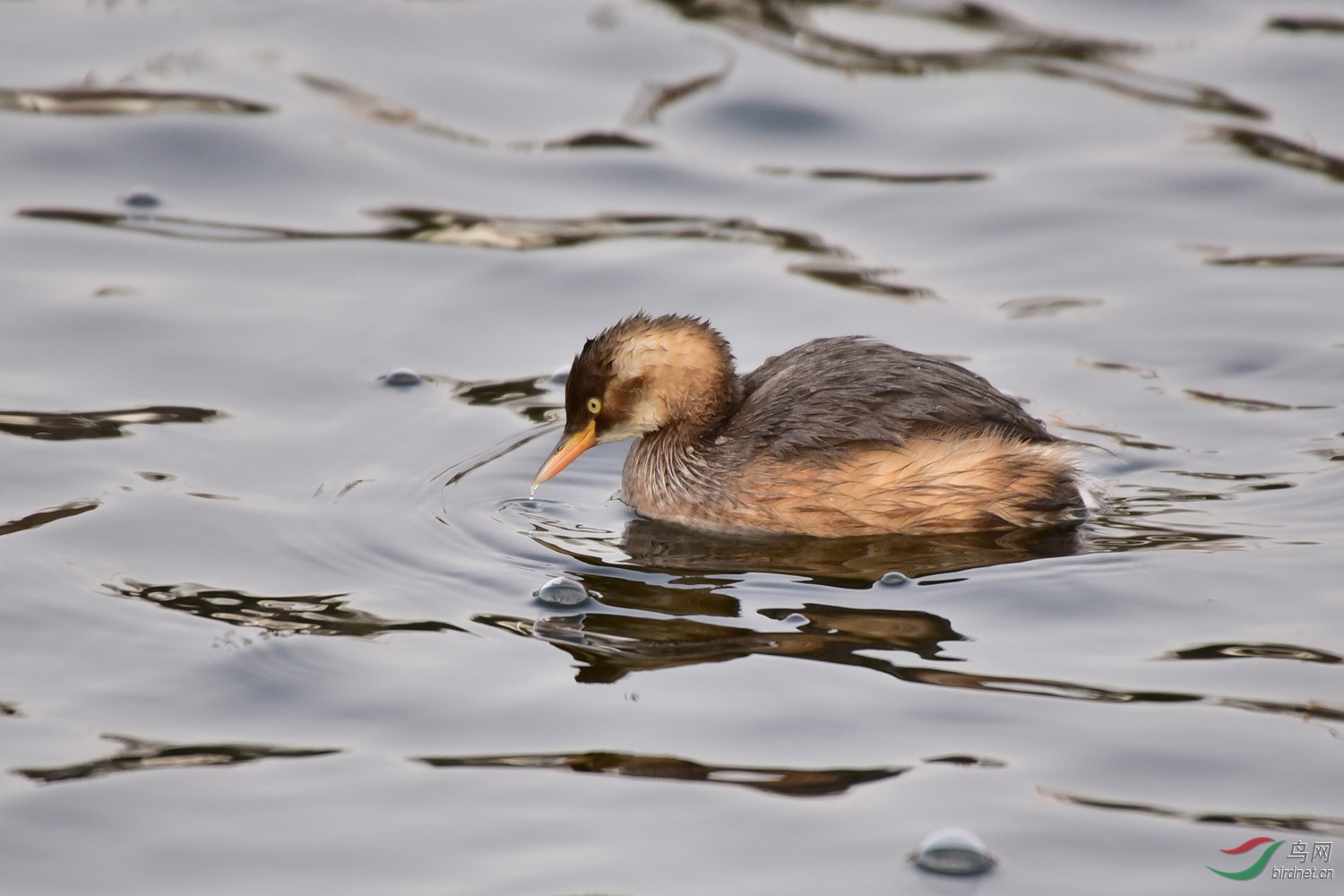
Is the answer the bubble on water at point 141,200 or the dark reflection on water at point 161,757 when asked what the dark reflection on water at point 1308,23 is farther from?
the dark reflection on water at point 161,757

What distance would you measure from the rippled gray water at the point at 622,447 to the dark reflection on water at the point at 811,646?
0.02m

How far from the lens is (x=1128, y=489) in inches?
295

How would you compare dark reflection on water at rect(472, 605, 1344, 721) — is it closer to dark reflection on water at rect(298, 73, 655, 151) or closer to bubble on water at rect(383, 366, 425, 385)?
bubble on water at rect(383, 366, 425, 385)

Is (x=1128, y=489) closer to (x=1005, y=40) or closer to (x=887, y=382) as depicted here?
(x=887, y=382)

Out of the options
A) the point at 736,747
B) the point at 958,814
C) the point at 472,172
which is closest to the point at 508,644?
the point at 736,747

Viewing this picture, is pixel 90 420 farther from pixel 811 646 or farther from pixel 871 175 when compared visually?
pixel 871 175

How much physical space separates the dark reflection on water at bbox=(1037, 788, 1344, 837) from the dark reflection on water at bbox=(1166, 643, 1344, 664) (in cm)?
104

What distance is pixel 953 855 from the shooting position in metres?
4.86

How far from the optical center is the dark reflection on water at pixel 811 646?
5.76 m

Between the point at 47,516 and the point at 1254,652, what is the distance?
15.6ft

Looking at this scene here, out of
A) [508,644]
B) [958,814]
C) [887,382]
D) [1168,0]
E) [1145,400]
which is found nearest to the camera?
[958,814]

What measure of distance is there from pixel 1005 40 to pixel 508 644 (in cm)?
817
